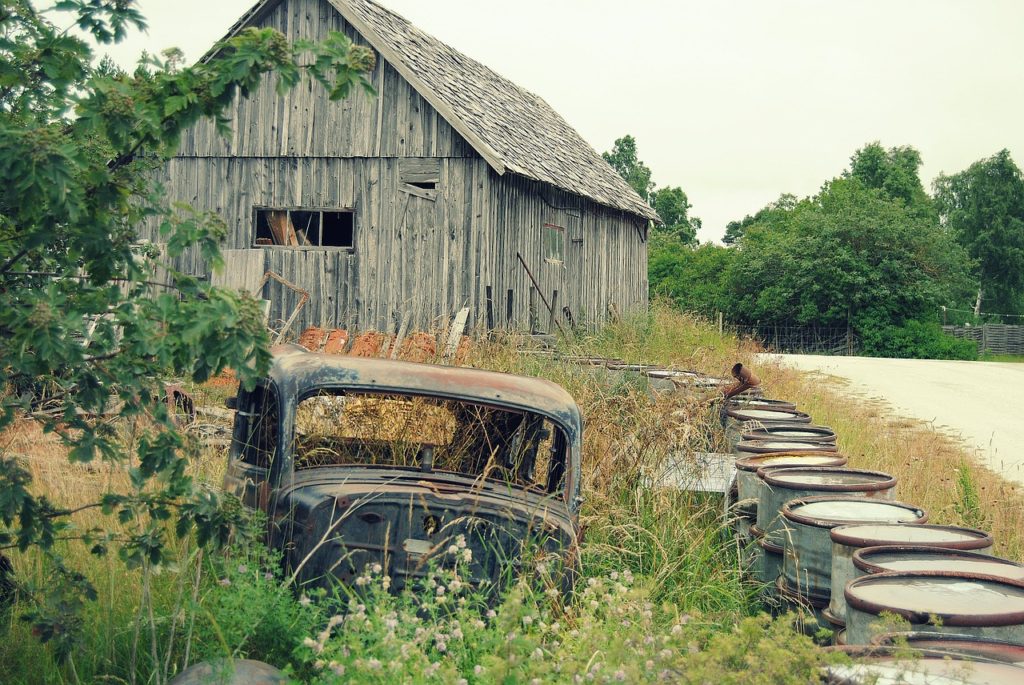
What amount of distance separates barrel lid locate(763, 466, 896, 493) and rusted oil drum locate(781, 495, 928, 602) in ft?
0.67

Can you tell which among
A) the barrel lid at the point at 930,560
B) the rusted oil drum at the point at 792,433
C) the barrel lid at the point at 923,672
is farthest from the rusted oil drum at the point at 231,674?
the rusted oil drum at the point at 792,433

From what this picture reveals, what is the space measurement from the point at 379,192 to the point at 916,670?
39.7 feet

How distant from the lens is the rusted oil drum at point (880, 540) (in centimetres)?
396

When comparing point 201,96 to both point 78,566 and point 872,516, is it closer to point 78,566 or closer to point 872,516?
point 78,566

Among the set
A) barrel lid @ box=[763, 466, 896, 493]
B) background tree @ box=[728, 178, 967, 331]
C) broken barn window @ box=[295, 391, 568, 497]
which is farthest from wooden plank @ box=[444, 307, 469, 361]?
background tree @ box=[728, 178, 967, 331]

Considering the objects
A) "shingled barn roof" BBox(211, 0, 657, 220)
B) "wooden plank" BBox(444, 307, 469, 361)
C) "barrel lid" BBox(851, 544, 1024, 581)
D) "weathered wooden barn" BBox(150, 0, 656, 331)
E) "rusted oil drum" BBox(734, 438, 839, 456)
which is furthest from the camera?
"weathered wooden barn" BBox(150, 0, 656, 331)

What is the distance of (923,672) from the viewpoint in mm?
2750

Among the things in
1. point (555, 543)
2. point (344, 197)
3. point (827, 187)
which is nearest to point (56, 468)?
point (555, 543)

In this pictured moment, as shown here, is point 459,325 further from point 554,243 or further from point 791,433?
point 791,433

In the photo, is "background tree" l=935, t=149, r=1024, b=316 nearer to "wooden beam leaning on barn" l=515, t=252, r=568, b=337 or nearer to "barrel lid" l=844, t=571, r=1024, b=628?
"wooden beam leaning on barn" l=515, t=252, r=568, b=337

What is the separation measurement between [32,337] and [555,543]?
2.27m

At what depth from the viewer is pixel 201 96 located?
318 centimetres

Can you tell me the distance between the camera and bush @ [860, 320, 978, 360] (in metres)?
31.9

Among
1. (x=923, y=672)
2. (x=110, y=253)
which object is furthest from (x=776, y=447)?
(x=110, y=253)
